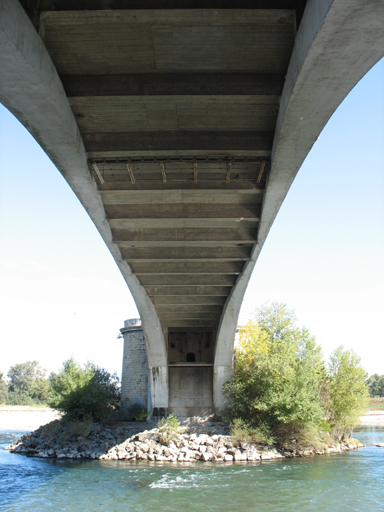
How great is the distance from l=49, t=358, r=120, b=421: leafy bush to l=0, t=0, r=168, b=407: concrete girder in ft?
52.6

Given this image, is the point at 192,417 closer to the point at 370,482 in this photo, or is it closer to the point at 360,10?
the point at 370,482

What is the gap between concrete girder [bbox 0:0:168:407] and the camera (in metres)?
4.83

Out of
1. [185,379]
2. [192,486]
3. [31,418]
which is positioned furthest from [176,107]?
[31,418]

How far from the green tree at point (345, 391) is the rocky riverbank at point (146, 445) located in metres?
1.30

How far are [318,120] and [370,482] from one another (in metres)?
12.2

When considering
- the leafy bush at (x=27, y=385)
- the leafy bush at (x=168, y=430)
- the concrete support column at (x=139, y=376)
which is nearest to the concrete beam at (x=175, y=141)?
the leafy bush at (x=168, y=430)

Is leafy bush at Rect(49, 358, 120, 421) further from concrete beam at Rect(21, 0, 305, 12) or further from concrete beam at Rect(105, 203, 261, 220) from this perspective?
concrete beam at Rect(21, 0, 305, 12)

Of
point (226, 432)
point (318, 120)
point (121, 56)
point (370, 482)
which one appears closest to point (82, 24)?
point (121, 56)

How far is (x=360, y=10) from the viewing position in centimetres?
413

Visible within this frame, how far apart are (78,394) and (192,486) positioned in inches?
493

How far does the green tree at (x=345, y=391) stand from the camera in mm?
23359

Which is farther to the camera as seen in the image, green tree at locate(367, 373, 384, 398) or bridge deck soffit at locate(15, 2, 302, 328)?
green tree at locate(367, 373, 384, 398)

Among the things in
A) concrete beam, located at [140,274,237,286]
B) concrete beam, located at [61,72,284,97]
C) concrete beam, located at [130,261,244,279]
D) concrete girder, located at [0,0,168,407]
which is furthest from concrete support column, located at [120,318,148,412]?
concrete beam, located at [61,72,284,97]

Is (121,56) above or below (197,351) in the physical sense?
above
